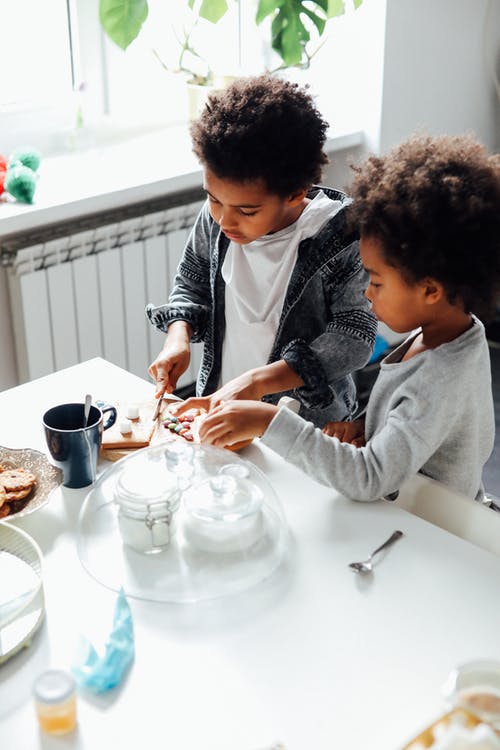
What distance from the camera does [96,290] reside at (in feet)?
7.70

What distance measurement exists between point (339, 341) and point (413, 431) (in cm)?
32

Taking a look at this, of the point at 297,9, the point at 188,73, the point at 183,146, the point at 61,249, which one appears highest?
the point at 297,9

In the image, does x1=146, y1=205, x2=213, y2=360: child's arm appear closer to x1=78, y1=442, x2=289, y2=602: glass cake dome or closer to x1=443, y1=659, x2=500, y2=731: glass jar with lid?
x1=78, y1=442, x2=289, y2=602: glass cake dome

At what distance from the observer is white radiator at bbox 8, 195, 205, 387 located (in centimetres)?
222

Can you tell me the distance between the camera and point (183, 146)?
2.59m

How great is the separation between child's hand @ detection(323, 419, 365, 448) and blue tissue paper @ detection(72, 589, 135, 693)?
513 millimetres

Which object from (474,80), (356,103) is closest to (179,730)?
(356,103)

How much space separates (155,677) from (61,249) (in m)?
1.54

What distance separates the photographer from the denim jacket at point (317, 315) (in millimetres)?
1419

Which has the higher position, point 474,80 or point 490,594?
point 474,80

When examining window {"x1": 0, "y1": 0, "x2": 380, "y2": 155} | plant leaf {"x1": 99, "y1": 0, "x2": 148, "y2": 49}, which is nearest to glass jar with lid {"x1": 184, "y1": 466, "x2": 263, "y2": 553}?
plant leaf {"x1": 99, "y1": 0, "x2": 148, "y2": 49}

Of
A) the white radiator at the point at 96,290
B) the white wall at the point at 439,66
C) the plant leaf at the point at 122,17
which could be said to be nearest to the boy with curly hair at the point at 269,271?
the white radiator at the point at 96,290

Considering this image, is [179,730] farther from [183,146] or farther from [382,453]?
[183,146]

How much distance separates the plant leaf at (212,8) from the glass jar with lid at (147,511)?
1.61m
